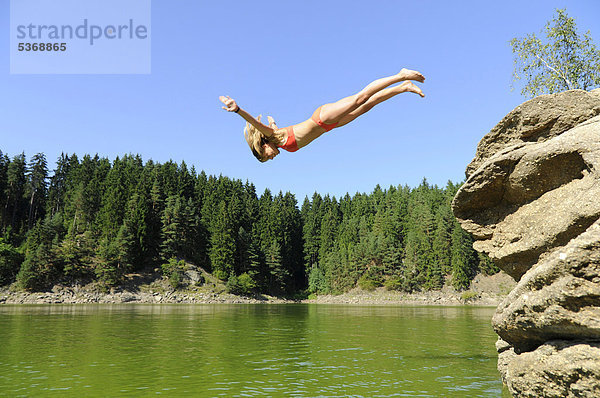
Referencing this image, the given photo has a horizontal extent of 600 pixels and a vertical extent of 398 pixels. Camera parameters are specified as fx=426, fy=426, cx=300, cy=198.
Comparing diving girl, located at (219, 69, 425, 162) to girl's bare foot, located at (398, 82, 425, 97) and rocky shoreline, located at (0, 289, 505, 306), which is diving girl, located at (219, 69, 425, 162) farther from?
rocky shoreline, located at (0, 289, 505, 306)

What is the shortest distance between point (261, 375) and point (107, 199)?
85.7m

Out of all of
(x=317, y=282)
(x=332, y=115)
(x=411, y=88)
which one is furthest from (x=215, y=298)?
(x=411, y=88)

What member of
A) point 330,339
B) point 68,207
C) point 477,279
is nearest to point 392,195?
point 477,279

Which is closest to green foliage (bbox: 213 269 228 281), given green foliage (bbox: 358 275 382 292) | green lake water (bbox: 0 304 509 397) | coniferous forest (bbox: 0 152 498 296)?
coniferous forest (bbox: 0 152 498 296)

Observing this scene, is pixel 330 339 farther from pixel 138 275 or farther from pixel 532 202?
pixel 138 275

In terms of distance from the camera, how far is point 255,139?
6762 millimetres

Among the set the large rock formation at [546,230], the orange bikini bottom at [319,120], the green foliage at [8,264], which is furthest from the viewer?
the green foliage at [8,264]

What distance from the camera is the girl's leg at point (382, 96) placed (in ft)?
20.3

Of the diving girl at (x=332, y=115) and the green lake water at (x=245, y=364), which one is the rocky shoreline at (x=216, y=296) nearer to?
the green lake water at (x=245, y=364)

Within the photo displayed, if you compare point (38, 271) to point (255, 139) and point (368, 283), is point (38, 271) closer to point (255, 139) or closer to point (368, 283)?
point (368, 283)

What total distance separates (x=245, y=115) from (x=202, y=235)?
302 feet

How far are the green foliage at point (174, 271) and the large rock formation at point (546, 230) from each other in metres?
75.9

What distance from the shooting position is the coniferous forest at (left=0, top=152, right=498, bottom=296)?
260 feet

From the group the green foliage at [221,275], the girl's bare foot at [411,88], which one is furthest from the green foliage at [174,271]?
the girl's bare foot at [411,88]
